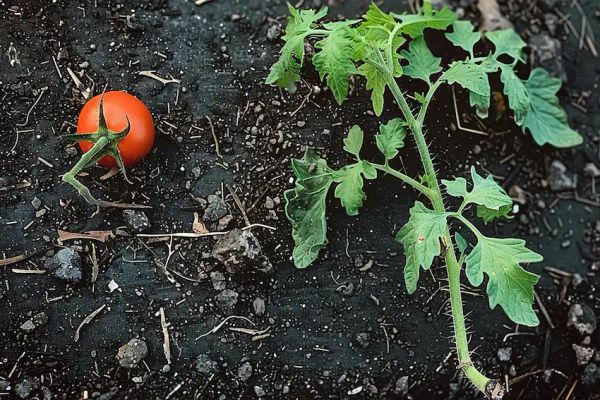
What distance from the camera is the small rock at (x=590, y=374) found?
7.82ft

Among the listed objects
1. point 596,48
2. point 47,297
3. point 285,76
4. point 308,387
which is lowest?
point 308,387

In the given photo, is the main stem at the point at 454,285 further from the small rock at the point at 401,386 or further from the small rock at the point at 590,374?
the small rock at the point at 590,374

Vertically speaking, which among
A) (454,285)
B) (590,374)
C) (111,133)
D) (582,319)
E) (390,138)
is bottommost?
(590,374)

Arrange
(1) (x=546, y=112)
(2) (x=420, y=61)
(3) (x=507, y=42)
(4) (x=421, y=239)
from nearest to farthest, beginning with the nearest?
(4) (x=421, y=239) → (2) (x=420, y=61) → (3) (x=507, y=42) → (1) (x=546, y=112)

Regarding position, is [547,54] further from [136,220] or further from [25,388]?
[25,388]

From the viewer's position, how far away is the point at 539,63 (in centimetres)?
253

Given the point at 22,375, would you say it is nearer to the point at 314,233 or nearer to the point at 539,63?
the point at 314,233

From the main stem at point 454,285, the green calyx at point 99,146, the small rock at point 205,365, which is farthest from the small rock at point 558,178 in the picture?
the green calyx at point 99,146

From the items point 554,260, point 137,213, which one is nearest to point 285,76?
point 137,213

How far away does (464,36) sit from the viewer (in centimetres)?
235

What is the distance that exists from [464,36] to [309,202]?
70 centimetres

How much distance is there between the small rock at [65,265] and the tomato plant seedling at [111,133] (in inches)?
6.3

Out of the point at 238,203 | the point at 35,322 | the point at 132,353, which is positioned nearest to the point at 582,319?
the point at 238,203

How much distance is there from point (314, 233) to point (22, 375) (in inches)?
35.7
